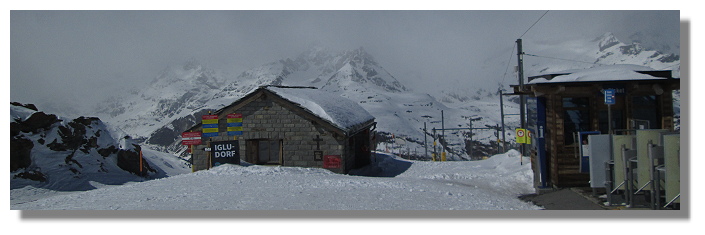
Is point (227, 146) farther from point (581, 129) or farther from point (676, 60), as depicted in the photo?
point (676, 60)

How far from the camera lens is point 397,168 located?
21.1 m

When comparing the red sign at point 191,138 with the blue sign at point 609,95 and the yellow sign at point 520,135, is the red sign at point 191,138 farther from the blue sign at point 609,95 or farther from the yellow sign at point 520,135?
the blue sign at point 609,95

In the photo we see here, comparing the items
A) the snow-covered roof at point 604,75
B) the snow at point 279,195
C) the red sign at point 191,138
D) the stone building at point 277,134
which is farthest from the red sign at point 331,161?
the snow-covered roof at point 604,75

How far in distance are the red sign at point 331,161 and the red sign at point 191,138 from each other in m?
4.09

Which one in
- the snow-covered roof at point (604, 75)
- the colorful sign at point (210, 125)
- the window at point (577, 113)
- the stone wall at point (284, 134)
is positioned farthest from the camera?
the colorful sign at point (210, 125)

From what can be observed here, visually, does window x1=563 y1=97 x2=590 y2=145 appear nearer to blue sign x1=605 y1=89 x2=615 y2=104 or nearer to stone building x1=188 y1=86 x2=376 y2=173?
blue sign x1=605 y1=89 x2=615 y2=104

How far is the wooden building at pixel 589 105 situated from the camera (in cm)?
1091

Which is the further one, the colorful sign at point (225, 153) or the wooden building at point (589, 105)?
the colorful sign at point (225, 153)

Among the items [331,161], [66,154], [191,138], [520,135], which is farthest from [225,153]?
[520,135]

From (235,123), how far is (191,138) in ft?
4.65

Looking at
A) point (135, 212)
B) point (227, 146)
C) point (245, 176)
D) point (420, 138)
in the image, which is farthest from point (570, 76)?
point (420, 138)

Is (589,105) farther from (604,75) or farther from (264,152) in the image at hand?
(264,152)

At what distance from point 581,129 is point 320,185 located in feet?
18.6

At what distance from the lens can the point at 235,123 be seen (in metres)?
A: 16.8
